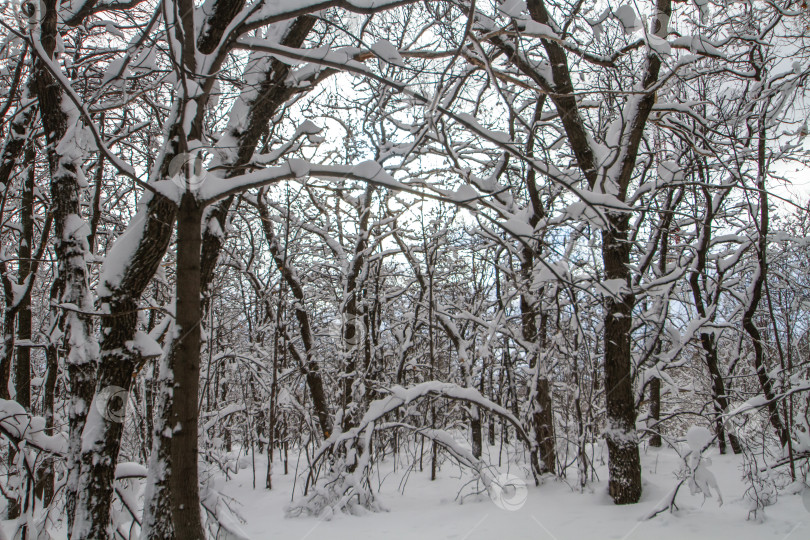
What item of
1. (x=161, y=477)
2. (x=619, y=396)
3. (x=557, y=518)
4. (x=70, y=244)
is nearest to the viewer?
(x=161, y=477)

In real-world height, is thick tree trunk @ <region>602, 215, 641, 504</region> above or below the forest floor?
above

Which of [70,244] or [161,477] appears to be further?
[70,244]

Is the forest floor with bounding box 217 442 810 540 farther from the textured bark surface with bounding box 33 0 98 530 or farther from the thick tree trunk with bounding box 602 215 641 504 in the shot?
the textured bark surface with bounding box 33 0 98 530

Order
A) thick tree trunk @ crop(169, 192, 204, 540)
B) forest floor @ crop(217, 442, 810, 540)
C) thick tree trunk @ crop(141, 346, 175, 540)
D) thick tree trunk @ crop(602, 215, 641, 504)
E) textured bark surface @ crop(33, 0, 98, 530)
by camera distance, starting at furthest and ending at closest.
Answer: thick tree trunk @ crop(602, 215, 641, 504)
forest floor @ crop(217, 442, 810, 540)
textured bark surface @ crop(33, 0, 98, 530)
thick tree trunk @ crop(141, 346, 175, 540)
thick tree trunk @ crop(169, 192, 204, 540)

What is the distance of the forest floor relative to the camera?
12.8 feet

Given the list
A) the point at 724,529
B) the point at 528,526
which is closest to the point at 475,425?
the point at 528,526

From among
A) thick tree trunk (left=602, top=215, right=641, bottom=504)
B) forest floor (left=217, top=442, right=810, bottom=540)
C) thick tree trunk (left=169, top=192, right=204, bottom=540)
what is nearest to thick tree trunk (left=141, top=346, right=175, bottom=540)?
thick tree trunk (left=169, top=192, right=204, bottom=540)

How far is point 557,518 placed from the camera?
4.45 meters

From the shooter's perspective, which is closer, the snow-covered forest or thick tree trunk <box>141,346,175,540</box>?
the snow-covered forest

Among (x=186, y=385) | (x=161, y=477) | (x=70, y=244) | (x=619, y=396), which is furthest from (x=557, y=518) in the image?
(x=70, y=244)

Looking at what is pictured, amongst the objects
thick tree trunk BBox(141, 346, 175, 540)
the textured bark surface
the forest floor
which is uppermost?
the textured bark surface

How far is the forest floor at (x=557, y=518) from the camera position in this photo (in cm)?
389

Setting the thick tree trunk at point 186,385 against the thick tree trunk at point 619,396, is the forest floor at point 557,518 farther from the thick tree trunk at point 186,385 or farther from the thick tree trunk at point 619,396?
the thick tree trunk at point 186,385

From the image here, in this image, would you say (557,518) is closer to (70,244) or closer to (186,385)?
(186,385)
